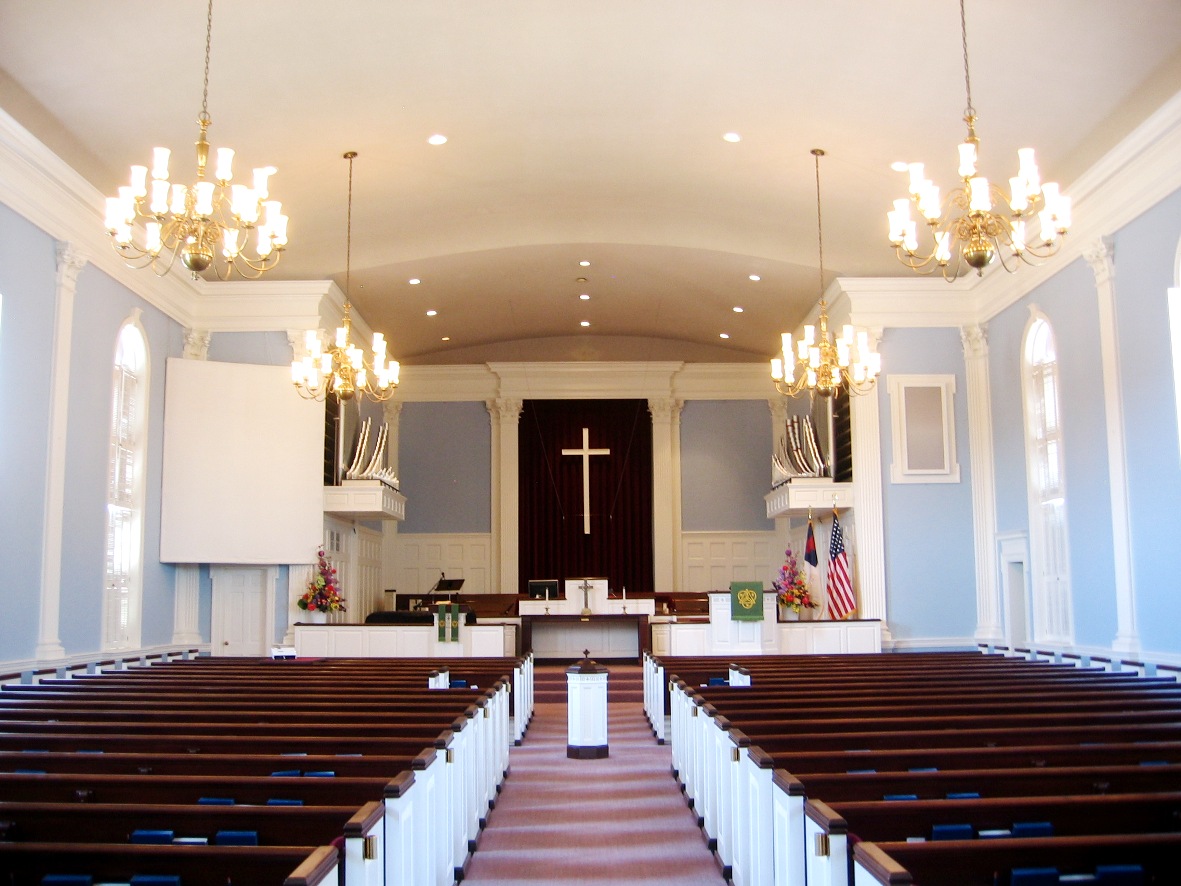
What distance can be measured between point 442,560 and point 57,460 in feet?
34.4

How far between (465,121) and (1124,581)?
8364 millimetres

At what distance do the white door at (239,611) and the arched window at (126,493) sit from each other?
5.31 ft

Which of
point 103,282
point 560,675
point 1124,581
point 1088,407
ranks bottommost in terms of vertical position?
point 560,675

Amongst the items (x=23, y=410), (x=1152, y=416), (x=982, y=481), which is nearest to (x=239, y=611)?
(x=23, y=410)

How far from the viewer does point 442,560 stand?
20859mm

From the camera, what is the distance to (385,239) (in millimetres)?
15039

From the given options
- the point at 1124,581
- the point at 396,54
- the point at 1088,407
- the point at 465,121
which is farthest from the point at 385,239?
the point at 1124,581

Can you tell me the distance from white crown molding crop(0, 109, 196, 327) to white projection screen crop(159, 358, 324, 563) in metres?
1.74

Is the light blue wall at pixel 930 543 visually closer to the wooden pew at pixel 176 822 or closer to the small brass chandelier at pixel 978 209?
the small brass chandelier at pixel 978 209

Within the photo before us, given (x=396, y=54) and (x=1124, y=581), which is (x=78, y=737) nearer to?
(x=396, y=54)

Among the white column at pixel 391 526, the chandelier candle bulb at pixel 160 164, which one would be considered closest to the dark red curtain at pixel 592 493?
the white column at pixel 391 526

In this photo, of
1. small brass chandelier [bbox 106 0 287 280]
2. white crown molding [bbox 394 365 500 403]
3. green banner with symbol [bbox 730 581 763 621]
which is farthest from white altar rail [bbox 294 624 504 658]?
white crown molding [bbox 394 365 500 403]

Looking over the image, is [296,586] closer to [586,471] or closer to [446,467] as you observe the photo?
[586,471]

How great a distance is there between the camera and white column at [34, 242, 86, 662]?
10.6m
